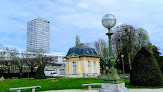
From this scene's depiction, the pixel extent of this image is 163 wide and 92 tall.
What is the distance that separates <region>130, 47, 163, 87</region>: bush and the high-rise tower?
114 metres

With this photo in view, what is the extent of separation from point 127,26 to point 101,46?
9535mm

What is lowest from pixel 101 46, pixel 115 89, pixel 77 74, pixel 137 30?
pixel 77 74

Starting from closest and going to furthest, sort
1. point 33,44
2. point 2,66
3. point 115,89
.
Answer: point 115,89
point 2,66
point 33,44

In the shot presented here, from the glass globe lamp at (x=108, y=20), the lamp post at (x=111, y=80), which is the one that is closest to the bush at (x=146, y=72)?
the lamp post at (x=111, y=80)

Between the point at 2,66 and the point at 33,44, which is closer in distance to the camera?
the point at 2,66

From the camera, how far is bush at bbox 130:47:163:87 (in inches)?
443

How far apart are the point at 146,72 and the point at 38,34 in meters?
121

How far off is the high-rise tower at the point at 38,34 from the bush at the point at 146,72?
114440 millimetres

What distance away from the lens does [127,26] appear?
30438mm

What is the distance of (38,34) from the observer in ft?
410

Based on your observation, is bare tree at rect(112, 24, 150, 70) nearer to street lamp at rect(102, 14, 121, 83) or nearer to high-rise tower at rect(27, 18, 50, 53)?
street lamp at rect(102, 14, 121, 83)

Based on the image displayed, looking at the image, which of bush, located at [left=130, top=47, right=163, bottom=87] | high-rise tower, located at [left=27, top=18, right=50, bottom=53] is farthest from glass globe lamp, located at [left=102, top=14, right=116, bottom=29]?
high-rise tower, located at [left=27, top=18, right=50, bottom=53]

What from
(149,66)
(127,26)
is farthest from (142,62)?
(127,26)

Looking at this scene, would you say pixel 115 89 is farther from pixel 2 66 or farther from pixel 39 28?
pixel 39 28
